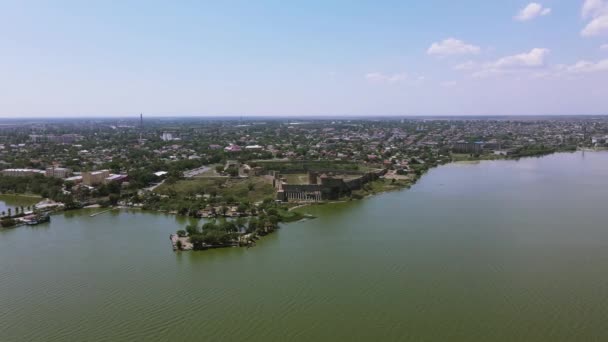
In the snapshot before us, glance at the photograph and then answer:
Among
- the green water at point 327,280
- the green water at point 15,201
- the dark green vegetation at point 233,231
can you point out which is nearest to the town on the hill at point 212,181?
the dark green vegetation at point 233,231

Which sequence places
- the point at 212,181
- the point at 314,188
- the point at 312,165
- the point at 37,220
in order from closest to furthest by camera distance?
1. the point at 37,220
2. the point at 314,188
3. the point at 212,181
4. the point at 312,165

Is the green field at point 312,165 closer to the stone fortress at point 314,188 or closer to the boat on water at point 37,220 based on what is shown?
Answer: the stone fortress at point 314,188

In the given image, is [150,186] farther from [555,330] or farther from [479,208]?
[555,330]

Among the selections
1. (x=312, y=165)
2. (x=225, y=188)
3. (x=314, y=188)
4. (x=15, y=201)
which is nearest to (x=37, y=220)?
(x=15, y=201)

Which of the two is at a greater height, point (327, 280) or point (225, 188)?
point (225, 188)

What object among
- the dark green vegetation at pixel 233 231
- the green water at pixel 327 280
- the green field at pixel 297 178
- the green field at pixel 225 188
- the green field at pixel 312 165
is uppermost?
the green field at pixel 312 165

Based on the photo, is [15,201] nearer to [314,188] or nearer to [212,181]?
[212,181]

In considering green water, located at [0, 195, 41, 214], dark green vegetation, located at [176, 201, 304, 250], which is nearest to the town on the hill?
dark green vegetation, located at [176, 201, 304, 250]

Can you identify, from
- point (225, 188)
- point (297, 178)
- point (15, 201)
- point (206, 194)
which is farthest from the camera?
point (297, 178)

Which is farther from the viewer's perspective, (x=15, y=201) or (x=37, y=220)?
(x=15, y=201)
